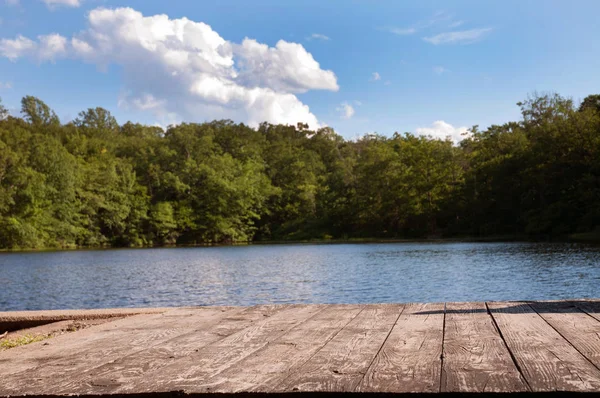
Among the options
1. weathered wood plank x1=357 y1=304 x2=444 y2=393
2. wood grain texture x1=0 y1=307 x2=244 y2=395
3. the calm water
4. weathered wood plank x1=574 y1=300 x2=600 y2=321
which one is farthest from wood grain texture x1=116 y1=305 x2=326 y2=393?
the calm water

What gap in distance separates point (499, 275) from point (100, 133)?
60.6 meters

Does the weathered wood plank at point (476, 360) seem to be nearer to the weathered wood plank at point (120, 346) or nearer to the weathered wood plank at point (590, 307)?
the weathered wood plank at point (590, 307)

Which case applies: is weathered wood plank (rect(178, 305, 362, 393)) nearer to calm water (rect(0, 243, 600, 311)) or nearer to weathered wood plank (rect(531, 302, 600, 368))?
weathered wood plank (rect(531, 302, 600, 368))

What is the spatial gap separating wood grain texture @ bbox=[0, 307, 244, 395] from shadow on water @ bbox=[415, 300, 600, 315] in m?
1.70

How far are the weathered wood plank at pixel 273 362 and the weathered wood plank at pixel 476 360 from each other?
2.11 ft

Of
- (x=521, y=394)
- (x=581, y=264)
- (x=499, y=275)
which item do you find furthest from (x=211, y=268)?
(x=521, y=394)

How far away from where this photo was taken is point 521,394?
6.78 ft

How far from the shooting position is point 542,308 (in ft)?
14.6

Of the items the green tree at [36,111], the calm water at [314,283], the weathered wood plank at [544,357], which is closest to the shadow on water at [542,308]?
the weathered wood plank at [544,357]

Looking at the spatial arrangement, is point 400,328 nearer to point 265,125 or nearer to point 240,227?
point 240,227

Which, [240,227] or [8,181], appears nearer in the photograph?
[8,181]

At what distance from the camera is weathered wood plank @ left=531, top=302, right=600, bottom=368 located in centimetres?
279

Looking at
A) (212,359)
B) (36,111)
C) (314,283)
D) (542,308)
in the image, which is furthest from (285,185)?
(212,359)

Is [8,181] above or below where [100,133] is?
below
